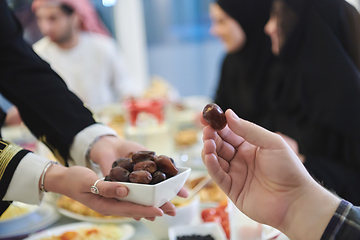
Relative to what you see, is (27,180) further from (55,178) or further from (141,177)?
(141,177)

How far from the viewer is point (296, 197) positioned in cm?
67

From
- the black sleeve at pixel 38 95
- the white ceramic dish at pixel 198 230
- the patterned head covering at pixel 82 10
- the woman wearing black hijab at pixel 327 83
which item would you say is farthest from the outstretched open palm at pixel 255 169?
the patterned head covering at pixel 82 10

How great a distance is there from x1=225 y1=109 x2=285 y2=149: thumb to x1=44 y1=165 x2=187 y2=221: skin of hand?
239 mm

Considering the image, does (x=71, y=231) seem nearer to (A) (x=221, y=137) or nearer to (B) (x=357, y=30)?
(A) (x=221, y=137)

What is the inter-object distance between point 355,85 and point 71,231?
1.14 meters

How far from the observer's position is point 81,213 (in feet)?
3.72

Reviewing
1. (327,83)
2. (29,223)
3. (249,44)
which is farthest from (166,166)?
(249,44)

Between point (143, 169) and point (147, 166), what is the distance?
10 millimetres

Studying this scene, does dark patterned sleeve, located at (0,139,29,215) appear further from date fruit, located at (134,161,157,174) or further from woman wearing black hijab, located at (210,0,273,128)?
woman wearing black hijab, located at (210,0,273,128)

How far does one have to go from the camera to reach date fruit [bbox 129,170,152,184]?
0.67 m

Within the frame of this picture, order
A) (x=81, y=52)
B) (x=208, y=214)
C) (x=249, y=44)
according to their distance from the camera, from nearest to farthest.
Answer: (x=208, y=214), (x=249, y=44), (x=81, y=52)

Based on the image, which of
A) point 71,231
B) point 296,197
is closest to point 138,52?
point 71,231

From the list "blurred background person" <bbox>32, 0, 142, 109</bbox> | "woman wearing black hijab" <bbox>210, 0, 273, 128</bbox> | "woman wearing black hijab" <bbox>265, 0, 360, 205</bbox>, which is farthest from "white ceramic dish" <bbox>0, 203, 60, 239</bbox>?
"blurred background person" <bbox>32, 0, 142, 109</bbox>

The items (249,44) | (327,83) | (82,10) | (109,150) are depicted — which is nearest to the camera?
(109,150)
